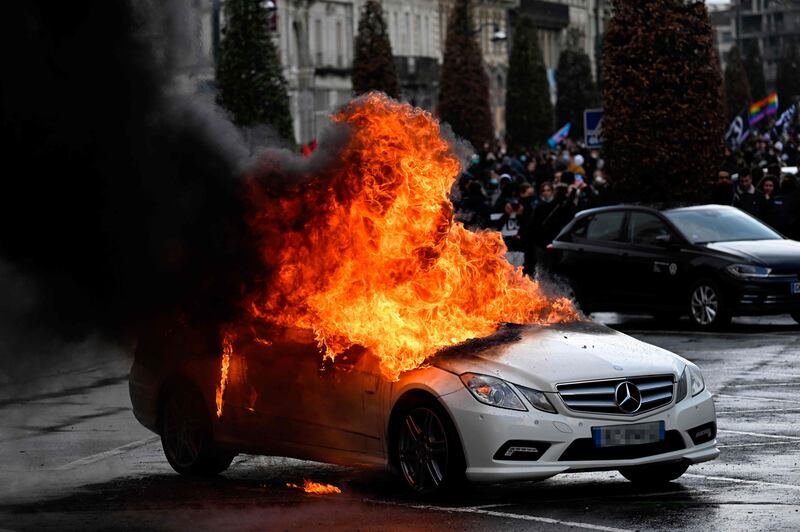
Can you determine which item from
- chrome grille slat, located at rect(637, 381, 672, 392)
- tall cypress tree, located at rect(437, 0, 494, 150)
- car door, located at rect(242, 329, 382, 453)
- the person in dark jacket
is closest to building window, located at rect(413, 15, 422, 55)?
tall cypress tree, located at rect(437, 0, 494, 150)

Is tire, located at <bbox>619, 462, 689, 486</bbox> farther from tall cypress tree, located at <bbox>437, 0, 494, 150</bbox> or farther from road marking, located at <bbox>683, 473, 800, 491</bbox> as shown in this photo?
tall cypress tree, located at <bbox>437, 0, 494, 150</bbox>

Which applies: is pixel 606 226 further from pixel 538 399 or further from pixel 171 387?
pixel 538 399

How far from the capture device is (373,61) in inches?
2256

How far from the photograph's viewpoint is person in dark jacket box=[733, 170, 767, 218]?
2530 centimetres

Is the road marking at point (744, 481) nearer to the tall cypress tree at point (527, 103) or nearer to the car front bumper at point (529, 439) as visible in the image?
the car front bumper at point (529, 439)

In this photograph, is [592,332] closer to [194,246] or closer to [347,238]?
[347,238]

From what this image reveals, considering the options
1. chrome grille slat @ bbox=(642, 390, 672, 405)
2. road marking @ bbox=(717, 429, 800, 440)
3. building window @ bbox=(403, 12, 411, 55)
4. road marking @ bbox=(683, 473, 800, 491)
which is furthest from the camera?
building window @ bbox=(403, 12, 411, 55)

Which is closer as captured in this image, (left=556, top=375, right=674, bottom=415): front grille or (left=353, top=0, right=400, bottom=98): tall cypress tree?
(left=556, top=375, right=674, bottom=415): front grille

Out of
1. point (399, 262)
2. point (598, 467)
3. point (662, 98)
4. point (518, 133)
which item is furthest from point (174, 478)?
point (518, 133)

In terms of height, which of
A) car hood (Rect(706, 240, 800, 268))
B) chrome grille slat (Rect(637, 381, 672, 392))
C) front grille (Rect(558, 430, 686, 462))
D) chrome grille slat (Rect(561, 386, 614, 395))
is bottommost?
car hood (Rect(706, 240, 800, 268))

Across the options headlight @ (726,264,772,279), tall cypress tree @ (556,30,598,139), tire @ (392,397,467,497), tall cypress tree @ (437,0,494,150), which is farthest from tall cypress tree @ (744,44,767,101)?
tire @ (392,397,467,497)

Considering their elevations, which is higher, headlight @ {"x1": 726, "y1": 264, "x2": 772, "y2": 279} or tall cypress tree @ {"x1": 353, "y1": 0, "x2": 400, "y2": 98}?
tall cypress tree @ {"x1": 353, "y1": 0, "x2": 400, "y2": 98}

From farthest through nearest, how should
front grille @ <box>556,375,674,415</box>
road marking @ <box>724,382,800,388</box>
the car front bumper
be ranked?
road marking @ <box>724,382,800,388</box> < front grille @ <box>556,375,674,415</box> < the car front bumper

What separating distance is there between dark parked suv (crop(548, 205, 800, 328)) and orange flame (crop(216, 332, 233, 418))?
1059cm
